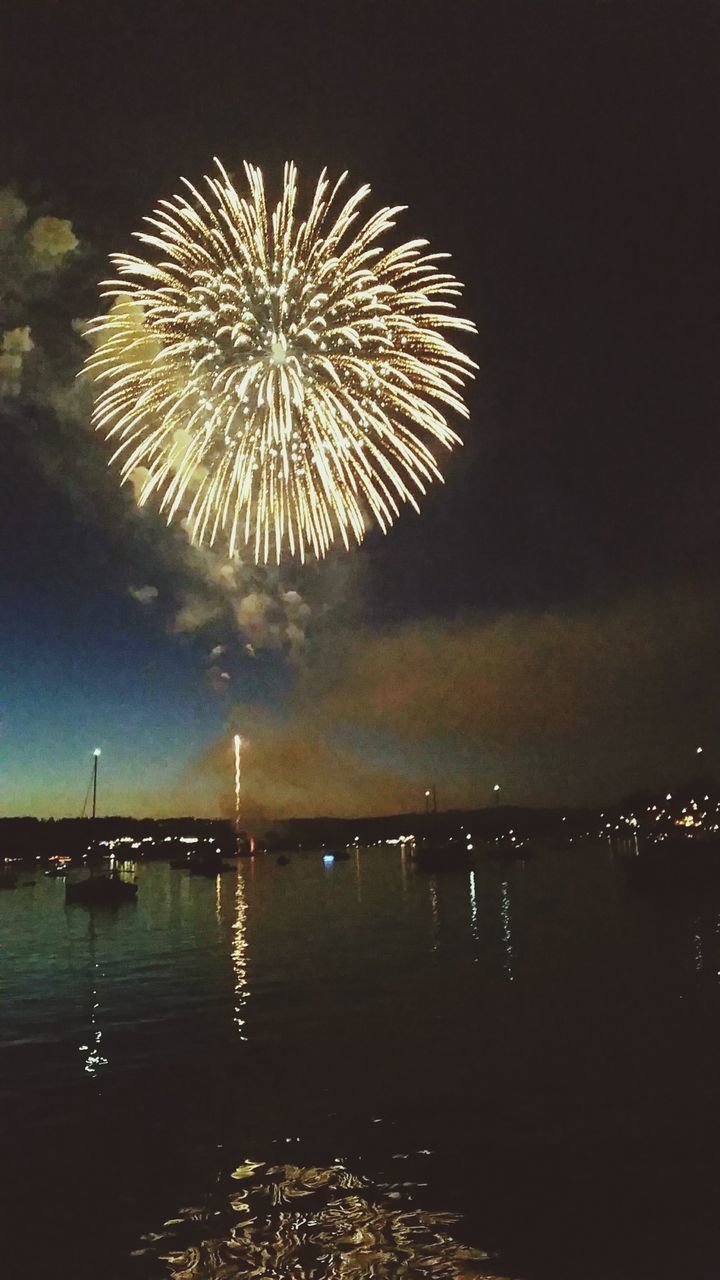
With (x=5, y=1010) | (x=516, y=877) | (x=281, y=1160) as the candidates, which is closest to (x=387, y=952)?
(x=5, y=1010)

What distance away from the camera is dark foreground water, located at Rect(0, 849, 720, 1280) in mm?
12328

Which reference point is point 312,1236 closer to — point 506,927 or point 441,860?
point 506,927

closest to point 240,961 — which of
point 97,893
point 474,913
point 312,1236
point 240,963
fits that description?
point 240,963

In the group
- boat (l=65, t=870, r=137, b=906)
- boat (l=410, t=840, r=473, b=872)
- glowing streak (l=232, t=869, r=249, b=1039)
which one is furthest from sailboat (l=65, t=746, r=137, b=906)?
boat (l=410, t=840, r=473, b=872)

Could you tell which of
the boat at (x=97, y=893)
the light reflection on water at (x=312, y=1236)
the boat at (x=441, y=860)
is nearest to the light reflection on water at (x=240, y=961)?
the boat at (x=97, y=893)

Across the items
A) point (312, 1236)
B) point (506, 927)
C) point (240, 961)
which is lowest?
point (506, 927)

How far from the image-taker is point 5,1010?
31.5 meters

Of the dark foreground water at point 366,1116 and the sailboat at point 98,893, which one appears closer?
the dark foreground water at point 366,1116

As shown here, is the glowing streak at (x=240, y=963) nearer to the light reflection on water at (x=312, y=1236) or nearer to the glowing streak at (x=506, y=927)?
the glowing streak at (x=506, y=927)

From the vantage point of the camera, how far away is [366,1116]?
58.6 ft

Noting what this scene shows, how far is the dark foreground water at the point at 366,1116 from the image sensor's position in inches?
485

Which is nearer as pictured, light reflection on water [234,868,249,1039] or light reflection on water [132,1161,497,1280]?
light reflection on water [132,1161,497,1280]

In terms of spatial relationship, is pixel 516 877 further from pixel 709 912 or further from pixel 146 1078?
pixel 146 1078

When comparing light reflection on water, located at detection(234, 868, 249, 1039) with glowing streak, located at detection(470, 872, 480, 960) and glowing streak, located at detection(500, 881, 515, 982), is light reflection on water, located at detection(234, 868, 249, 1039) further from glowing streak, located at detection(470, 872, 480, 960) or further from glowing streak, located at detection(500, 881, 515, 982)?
glowing streak, located at detection(470, 872, 480, 960)
